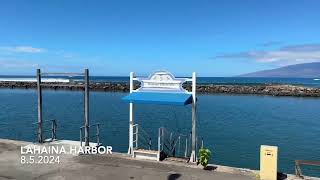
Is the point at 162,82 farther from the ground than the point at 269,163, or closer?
farther from the ground

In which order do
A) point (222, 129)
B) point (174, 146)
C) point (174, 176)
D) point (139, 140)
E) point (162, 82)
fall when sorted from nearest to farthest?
point (174, 176)
point (162, 82)
point (174, 146)
point (139, 140)
point (222, 129)

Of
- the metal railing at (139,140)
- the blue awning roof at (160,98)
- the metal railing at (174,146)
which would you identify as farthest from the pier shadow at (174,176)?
the metal railing at (139,140)

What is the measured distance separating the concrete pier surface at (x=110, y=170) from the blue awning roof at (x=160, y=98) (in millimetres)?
2555

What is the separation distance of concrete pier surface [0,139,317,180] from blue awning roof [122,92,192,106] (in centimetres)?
255

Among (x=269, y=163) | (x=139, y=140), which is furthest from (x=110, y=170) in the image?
(x=139, y=140)

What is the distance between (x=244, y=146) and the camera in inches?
1066

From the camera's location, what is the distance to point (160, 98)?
15.7 metres

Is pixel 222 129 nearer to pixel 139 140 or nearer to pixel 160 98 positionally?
pixel 139 140

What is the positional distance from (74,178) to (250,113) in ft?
132

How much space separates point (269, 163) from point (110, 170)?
5.98 metres

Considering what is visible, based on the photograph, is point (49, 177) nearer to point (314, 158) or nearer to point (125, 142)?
point (125, 142)

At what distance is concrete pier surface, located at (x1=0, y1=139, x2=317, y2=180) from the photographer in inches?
536

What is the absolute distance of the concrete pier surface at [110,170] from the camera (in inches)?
536

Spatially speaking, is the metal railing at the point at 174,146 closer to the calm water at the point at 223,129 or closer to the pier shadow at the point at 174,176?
the calm water at the point at 223,129
